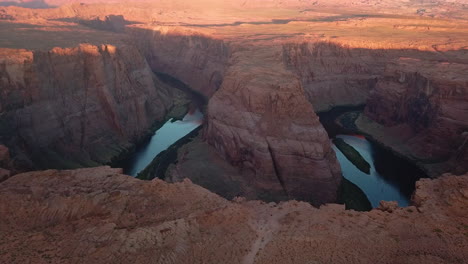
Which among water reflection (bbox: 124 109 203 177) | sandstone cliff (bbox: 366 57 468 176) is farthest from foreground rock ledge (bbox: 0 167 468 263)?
sandstone cliff (bbox: 366 57 468 176)

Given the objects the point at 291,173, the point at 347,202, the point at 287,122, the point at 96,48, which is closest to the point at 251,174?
the point at 291,173

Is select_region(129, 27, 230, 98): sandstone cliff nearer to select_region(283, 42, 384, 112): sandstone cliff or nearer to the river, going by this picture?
select_region(283, 42, 384, 112): sandstone cliff

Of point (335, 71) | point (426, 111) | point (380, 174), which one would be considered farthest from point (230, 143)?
point (335, 71)

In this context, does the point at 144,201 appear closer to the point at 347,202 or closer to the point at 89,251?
the point at 89,251

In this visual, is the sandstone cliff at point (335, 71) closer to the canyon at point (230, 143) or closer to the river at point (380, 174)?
the canyon at point (230, 143)

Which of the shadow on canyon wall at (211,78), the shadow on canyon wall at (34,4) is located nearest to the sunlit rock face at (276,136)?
the shadow on canyon wall at (211,78)

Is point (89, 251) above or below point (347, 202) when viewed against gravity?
above

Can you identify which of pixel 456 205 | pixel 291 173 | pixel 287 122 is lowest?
pixel 291 173
